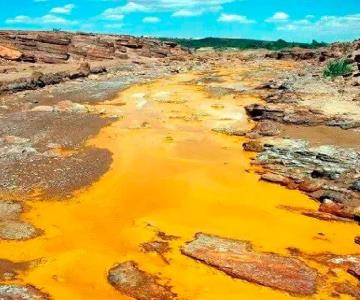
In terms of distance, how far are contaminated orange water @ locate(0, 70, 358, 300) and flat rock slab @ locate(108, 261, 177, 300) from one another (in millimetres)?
277

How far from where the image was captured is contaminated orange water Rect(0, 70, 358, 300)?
1475 cm

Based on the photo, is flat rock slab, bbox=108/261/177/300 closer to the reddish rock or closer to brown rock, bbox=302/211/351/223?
brown rock, bbox=302/211/351/223

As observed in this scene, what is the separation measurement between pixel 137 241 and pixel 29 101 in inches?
1194

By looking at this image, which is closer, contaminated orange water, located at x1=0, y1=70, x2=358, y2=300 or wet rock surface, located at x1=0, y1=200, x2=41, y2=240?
contaminated orange water, located at x1=0, y1=70, x2=358, y2=300

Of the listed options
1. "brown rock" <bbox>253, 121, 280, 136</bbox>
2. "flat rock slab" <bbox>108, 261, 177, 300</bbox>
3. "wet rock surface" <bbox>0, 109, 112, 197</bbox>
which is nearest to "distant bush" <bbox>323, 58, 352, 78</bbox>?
"brown rock" <bbox>253, 121, 280, 136</bbox>

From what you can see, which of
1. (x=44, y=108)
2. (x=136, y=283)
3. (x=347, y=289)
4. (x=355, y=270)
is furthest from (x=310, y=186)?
(x=44, y=108)

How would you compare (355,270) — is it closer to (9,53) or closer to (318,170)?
(318,170)

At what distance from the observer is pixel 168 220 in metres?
19.2

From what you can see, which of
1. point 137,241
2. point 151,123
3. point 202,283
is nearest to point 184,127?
point 151,123

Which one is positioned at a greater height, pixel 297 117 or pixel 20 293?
pixel 297 117

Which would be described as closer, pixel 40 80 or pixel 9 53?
pixel 40 80

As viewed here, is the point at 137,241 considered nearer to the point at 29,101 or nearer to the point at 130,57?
the point at 29,101

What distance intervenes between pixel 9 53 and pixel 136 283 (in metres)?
59.3

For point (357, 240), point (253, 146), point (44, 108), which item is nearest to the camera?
point (357, 240)
